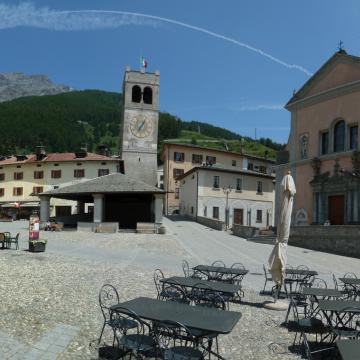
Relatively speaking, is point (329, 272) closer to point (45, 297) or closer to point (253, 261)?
point (253, 261)

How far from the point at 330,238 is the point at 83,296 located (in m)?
17.9

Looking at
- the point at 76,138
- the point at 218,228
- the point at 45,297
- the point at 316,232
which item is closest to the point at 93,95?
the point at 76,138

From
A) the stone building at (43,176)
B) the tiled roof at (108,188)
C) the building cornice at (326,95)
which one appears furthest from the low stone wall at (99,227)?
the stone building at (43,176)

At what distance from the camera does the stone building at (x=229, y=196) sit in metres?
49.5

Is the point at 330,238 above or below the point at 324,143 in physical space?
below

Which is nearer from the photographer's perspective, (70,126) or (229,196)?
(229,196)

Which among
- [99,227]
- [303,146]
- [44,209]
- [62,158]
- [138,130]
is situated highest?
[138,130]

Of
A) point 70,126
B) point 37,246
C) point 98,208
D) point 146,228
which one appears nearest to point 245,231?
point 146,228

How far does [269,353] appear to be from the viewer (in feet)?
22.4

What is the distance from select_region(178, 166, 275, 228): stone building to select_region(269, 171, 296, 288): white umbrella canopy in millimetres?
36364

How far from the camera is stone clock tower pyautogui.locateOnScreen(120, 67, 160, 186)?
50.3m

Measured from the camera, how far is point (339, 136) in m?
29.5

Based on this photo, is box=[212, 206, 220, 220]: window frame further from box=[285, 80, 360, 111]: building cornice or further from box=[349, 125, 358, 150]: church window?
box=[349, 125, 358, 150]: church window

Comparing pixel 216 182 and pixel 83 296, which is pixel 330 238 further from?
pixel 216 182
